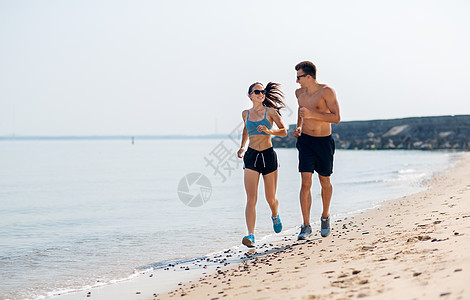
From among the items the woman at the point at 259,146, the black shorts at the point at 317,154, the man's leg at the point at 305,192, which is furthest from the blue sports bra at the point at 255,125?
the man's leg at the point at 305,192

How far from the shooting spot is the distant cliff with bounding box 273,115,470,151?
48.2 meters

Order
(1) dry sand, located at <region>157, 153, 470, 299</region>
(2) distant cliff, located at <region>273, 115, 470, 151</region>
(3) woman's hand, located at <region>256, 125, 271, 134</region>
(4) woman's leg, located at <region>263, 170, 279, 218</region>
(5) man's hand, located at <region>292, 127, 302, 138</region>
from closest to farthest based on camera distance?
(1) dry sand, located at <region>157, 153, 470, 299</region>
(3) woman's hand, located at <region>256, 125, 271, 134</region>
(5) man's hand, located at <region>292, 127, 302, 138</region>
(4) woman's leg, located at <region>263, 170, 279, 218</region>
(2) distant cliff, located at <region>273, 115, 470, 151</region>

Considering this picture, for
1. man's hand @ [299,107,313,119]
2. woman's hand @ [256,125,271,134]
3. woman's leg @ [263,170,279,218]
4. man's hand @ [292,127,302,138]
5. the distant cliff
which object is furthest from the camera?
the distant cliff

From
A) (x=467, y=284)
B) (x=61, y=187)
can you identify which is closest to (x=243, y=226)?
(x=467, y=284)

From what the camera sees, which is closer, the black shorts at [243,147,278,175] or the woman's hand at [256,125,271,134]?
the woman's hand at [256,125,271,134]

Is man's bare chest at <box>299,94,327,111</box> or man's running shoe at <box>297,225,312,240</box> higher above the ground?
man's bare chest at <box>299,94,327,111</box>

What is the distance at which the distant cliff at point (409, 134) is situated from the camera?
1898 inches

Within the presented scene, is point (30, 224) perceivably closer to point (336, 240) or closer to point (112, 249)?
point (112, 249)

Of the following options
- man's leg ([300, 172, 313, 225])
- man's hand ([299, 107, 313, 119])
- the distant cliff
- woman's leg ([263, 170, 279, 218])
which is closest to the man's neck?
man's hand ([299, 107, 313, 119])

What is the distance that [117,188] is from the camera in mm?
21812

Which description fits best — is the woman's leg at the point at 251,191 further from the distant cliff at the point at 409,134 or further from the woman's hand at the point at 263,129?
the distant cliff at the point at 409,134

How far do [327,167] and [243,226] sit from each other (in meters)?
3.91

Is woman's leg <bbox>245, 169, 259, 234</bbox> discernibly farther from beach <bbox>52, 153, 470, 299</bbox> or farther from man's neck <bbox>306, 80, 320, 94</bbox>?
man's neck <bbox>306, 80, 320, 94</bbox>

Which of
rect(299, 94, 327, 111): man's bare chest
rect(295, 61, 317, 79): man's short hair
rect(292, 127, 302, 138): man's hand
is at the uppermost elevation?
rect(295, 61, 317, 79): man's short hair
